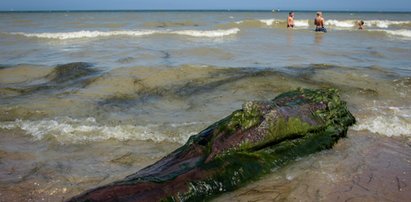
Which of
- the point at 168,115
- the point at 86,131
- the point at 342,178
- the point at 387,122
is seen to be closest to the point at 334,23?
the point at 387,122

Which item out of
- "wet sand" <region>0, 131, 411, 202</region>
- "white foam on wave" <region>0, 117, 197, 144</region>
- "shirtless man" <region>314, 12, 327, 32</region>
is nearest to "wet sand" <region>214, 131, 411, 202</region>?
"wet sand" <region>0, 131, 411, 202</region>

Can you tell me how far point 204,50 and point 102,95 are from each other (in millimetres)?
6234

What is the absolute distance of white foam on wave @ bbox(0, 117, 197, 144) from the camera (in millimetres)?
4488

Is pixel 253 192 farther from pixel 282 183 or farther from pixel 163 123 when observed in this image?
pixel 163 123

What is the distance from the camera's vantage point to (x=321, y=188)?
2.93m

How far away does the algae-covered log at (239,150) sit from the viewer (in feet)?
8.66

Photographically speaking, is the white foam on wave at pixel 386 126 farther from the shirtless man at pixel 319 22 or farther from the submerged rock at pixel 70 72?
the shirtless man at pixel 319 22

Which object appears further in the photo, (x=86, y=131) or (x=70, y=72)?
(x=70, y=72)

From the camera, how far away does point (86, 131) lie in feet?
15.5

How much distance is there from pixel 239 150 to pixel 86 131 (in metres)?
2.41


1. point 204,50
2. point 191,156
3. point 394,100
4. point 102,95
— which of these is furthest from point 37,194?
point 204,50

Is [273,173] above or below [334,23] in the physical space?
above

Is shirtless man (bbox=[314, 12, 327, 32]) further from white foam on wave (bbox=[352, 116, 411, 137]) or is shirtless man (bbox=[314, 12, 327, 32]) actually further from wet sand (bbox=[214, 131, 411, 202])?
wet sand (bbox=[214, 131, 411, 202])

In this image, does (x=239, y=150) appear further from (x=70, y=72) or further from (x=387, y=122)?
(x=70, y=72)
